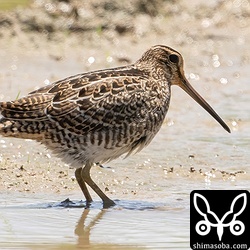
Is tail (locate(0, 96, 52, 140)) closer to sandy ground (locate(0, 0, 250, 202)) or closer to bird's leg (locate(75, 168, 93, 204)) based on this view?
bird's leg (locate(75, 168, 93, 204))

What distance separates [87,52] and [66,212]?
6.18 m

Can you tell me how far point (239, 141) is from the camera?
11.1 meters

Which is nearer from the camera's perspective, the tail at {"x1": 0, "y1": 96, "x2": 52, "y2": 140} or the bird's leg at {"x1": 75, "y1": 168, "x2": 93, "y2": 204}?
the tail at {"x1": 0, "y1": 96, "x2": 52, "y2": 140}

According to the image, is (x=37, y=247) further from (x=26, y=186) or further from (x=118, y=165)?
(x=118, y=165)

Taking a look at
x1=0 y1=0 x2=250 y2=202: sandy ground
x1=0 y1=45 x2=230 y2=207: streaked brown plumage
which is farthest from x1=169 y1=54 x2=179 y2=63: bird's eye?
x1=0 y1=0 x2=250 y2=202: sandy ground

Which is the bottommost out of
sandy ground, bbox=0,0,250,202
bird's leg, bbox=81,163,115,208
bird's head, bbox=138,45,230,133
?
bird's leg, bbox=81,163,115,208

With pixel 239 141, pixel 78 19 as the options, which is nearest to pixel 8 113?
pixel 239 141

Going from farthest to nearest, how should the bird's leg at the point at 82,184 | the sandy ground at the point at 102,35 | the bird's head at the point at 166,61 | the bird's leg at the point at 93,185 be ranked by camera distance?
the sandy ground at the point at 102,35 → the bird's head at the point at 166,61 → the bird's leg at the point at 82,184 → the bird's leg at the point at 93,185

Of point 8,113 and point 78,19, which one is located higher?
point 78,19

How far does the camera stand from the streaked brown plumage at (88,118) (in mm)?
8891

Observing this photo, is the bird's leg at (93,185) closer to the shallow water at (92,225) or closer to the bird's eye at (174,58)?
the shallow water at (92,225)

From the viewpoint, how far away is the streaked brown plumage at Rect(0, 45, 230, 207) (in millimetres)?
8891

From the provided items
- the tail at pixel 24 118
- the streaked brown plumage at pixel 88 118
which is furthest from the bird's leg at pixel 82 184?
the tail at pixel 24 118

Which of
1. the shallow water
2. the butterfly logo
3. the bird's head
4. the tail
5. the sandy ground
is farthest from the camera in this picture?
the sandy ground
